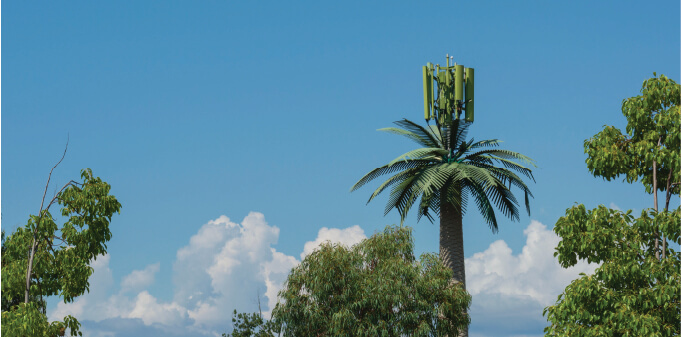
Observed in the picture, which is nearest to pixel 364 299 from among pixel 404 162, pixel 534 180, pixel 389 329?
pixel 389 329

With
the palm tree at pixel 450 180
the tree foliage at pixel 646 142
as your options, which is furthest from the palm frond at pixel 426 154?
the tree foliage at pixel 646 142

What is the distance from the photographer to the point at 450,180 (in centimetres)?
2900

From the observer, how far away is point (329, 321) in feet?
85.1

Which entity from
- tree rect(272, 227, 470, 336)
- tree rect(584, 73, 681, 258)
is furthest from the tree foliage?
tree rect(272, 227, 470, 336)

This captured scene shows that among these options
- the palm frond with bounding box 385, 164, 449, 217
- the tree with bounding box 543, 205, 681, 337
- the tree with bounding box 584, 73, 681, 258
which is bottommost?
the tree with bounding box 543, 205, 681, 337

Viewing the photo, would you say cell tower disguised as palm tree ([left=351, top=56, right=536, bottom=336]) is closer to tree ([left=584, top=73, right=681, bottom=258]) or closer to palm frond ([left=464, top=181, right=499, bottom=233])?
palm frond ([left=464, top=181, right=499, bottom=233])

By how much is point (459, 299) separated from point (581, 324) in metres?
11.5

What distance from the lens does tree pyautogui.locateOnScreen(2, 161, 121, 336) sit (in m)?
15.9

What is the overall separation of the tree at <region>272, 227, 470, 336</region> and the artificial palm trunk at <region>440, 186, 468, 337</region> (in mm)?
568

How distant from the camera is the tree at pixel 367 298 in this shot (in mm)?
25625

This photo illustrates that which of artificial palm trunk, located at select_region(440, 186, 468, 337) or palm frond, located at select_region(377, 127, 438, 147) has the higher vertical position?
palm frond, located at select_region(377, 127, 438, 147)

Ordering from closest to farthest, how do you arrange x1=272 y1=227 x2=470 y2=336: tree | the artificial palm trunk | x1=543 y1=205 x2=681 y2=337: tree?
1. x1=543 y1=205 x2=681 y2=337: tree
2. x1=272 y1=227 x2=470 y2=336: tree
3. the artificial palm trunk

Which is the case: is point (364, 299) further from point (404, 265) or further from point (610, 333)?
point (610, 333)

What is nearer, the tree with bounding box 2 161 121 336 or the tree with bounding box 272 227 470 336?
the tree with bounding box 2 161 121 336
